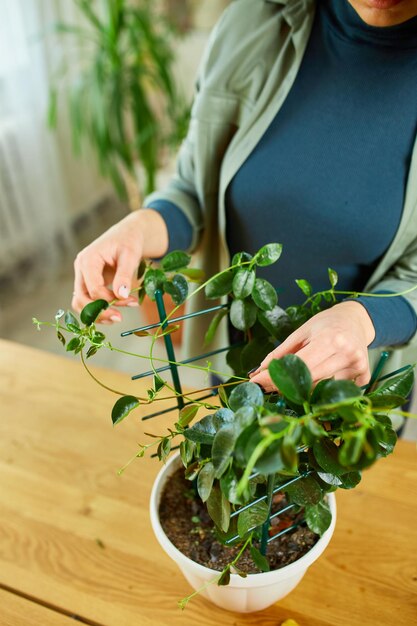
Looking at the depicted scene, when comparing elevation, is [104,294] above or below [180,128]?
above

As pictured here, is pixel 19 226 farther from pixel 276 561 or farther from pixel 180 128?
pixel 276 561

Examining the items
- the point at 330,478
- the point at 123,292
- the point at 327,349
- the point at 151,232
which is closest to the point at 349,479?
the point at 330,478

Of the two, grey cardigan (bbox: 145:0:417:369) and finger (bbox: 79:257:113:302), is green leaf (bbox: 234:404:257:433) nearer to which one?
finger (bbox: 79:257:113:302)

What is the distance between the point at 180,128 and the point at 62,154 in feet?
3.39

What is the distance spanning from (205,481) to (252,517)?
0.07m

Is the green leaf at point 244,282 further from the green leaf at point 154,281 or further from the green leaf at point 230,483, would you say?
the green leaf at point 230,483

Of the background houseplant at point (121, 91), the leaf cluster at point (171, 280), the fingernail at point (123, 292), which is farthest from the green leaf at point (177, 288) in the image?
the background houseplant at point (121, 91)

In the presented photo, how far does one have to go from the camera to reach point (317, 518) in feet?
1.77

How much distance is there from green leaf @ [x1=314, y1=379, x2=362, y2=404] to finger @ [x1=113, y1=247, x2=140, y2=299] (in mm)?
356

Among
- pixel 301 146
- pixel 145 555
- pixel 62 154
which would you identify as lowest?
pixel 62 154

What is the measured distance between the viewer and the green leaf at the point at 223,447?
0.43m

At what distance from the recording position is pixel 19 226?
2.70 meters

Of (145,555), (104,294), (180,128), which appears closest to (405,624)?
(145,555)

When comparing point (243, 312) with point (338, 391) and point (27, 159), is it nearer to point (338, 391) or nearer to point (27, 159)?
point (338, 391)
